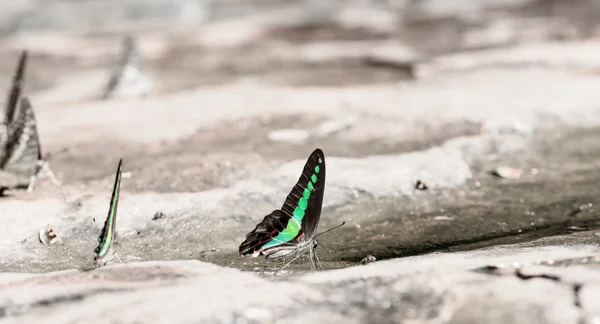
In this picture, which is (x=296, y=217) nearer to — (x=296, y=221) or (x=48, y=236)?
(x=296, y=221)

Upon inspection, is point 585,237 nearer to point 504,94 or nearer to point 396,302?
point 396,302

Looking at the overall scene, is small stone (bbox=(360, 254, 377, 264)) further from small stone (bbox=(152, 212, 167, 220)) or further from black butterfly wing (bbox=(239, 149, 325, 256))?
small stone (bbox=(152, 212, 167, 220))

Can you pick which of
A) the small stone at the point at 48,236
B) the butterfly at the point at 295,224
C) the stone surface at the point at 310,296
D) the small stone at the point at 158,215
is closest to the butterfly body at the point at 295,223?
the butterfly at the point at 295,224

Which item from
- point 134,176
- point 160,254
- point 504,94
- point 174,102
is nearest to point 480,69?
point 504,94

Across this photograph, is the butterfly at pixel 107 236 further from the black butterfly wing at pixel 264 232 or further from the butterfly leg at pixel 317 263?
the butterfly leg at pixel 317 263

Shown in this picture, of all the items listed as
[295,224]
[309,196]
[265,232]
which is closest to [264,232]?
[265,232]
